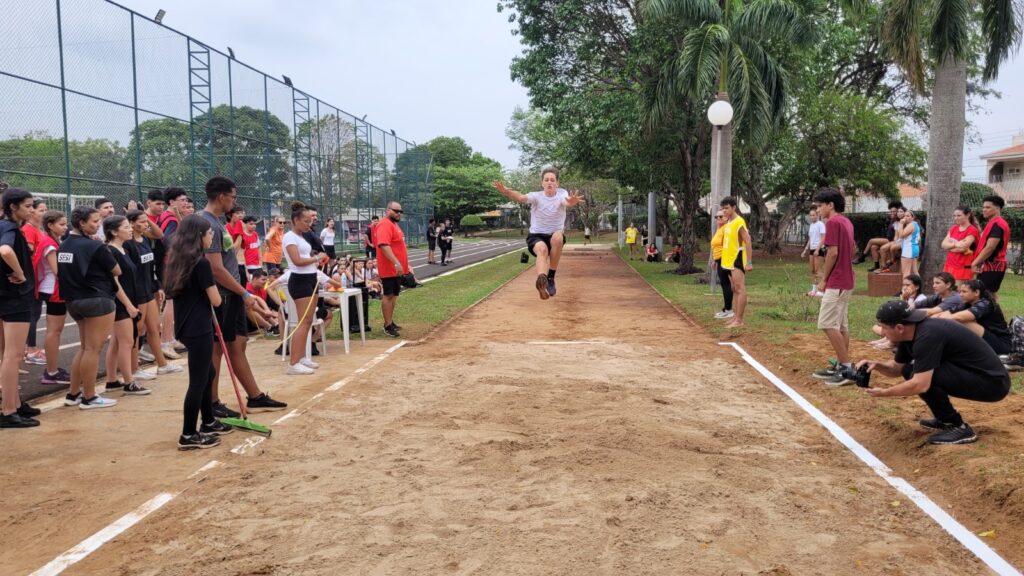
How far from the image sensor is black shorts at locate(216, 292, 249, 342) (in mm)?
6270

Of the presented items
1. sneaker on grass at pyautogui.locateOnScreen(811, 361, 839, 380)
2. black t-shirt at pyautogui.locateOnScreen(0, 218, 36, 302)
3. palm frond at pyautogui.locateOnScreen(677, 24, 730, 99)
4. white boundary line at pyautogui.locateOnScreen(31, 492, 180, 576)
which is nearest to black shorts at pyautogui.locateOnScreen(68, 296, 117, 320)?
black t-shirt at pyautogui.locateOnScreen(0, 218, 36, 302)

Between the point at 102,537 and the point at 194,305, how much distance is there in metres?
2.02

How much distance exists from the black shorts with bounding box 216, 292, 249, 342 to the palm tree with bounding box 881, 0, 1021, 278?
1342 centimetres

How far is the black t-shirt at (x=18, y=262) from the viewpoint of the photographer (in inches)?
246

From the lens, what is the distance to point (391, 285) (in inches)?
434

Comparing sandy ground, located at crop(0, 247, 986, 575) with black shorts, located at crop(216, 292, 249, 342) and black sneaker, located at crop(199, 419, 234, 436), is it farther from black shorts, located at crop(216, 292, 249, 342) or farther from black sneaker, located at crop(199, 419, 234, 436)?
black shorts, located at crop(216, 292, 249, 342)

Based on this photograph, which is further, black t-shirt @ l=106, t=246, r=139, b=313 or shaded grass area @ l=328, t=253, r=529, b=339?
shaded grass area @ l=328, t=253, r=529, b=339

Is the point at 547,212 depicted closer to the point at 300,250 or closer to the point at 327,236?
the point at 300,250

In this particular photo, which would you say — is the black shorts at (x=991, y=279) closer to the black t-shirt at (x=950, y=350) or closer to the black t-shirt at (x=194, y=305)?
the black t-shirt at (x=950, y=350)

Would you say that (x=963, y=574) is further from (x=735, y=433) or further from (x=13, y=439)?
(x=13, y=439)

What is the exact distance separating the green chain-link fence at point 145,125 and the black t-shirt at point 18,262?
6.61 meters

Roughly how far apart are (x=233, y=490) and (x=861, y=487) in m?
4.18

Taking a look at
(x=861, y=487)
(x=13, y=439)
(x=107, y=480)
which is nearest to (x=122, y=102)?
(x=13, y=439)

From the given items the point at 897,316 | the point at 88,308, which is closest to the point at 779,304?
the point at 897,316
